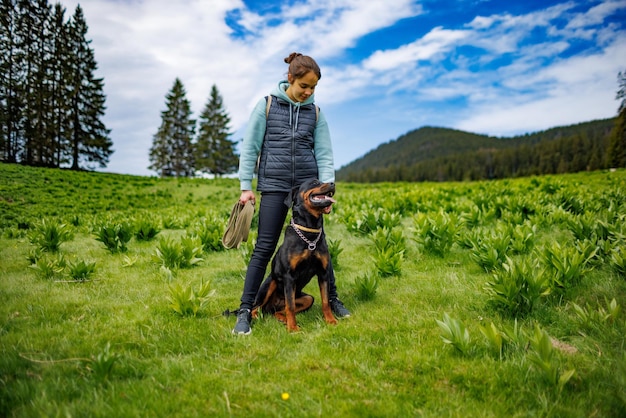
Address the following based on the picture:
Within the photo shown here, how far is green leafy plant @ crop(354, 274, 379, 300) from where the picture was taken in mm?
4473

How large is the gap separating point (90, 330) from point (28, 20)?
1382 centimetres

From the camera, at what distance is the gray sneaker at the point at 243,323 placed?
359 centimetres

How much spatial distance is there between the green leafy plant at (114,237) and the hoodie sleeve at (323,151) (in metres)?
5.30

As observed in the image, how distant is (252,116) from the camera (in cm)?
396

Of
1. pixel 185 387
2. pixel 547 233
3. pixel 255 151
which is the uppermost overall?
pixel 255 151

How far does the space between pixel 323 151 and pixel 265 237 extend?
3.93 feet

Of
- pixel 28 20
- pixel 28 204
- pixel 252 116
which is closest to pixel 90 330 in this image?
pixel 252 116

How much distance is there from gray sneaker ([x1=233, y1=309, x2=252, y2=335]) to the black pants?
0.10m

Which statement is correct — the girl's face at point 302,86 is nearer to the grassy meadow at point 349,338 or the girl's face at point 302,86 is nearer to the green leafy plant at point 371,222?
the grassy meadow at point 349,338

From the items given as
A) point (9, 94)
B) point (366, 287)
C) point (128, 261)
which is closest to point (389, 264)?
point (366, 287)

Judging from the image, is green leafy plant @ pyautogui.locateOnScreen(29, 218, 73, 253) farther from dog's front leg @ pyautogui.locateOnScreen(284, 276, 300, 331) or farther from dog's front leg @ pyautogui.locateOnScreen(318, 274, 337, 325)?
dog's front leg @ pyautogui.locateOnScreen(318, 274, 337, 325)

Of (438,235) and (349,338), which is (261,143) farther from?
(438,235)

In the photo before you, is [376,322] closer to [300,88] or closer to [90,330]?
[300,88]

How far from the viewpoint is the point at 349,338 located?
341cm
